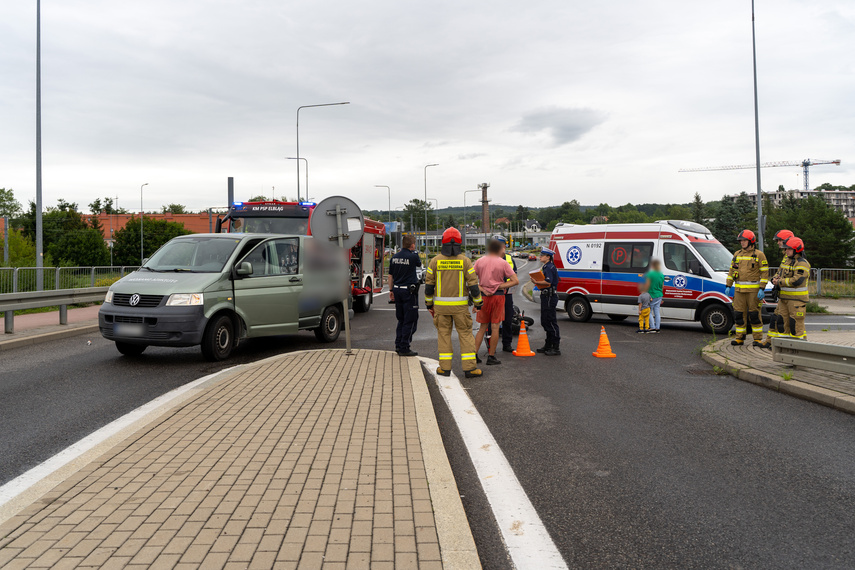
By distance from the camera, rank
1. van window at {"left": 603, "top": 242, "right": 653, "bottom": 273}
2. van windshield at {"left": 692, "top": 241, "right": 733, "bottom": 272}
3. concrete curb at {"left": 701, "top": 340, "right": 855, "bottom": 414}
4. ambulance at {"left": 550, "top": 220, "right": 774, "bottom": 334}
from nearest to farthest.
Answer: concrete curb at {"left": 701, "top": 340, "right": 855, "bottom": 414} → ambulance at {"left": 550, "top": 220, "right": 774, "bottom": 334} → van windshield at {"left": 692, "top": 241, "right": 733, "bottom": 272} → van window at {"left": 603, "top": 242, "right": 653, "bottom": 273}

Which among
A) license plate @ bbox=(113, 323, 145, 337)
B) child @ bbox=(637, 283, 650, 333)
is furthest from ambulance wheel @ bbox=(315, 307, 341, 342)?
child @ bbox=(637, 283, 650, 333)

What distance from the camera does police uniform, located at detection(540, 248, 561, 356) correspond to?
10.8 meters

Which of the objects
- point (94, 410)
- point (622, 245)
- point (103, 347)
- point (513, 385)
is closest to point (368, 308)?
point (622, 245)

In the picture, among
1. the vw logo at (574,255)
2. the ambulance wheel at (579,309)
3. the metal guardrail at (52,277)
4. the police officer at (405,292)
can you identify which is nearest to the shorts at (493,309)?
the police officer at (405,292)

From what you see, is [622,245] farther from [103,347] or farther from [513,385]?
[103,347]

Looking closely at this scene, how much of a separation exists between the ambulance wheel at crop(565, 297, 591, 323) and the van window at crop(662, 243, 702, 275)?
7.84 ft

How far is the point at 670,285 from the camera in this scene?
14680 millimetres

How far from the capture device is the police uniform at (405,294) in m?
9.73

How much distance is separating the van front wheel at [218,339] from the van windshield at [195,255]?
0.79m

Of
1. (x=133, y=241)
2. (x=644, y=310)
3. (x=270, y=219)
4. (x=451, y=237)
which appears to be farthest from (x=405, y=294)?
(x=133, y=241)

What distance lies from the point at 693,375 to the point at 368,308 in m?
12.4

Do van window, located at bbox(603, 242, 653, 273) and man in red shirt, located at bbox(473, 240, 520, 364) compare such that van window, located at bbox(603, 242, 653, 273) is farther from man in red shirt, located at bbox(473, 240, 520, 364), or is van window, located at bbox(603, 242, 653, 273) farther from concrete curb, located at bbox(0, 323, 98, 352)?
concrete curb, located at bbox(0, 323, 98, 352)

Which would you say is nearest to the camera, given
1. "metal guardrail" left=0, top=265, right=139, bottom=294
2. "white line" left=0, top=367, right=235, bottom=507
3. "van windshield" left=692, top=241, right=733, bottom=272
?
"white line" left=0, top=367, right=235, bottom=507

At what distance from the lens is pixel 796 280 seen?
30.9 feet
